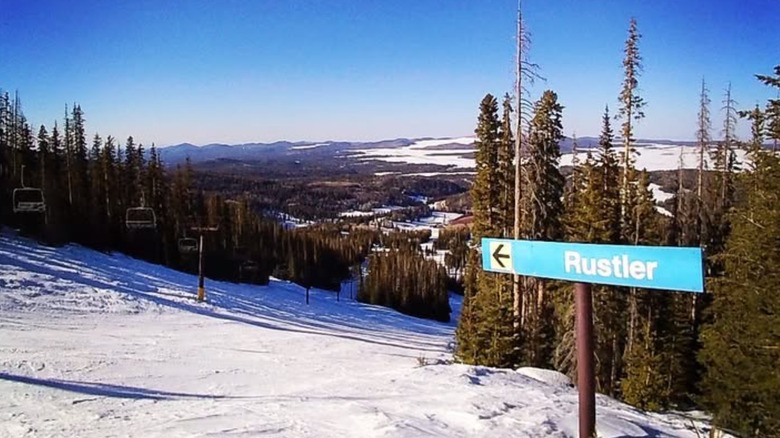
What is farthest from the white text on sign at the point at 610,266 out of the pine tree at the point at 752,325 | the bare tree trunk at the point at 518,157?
the bare tree trunk at the point at 518,157

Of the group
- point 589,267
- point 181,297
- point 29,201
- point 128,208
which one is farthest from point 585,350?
point 128,208

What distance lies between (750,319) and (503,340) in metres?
5.47

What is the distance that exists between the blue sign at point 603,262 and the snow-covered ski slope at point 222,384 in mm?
2040

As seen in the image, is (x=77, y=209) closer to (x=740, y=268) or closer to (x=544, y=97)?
(x=544, y=97)

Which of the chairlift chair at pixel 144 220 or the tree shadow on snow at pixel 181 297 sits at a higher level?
the chairlift chair at pixel 144 220

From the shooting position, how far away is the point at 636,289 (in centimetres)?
1766


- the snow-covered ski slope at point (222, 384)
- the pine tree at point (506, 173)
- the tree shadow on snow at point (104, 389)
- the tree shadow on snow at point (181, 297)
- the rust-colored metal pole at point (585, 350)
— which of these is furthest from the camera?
the tree shadow on snow at point (181, 297)

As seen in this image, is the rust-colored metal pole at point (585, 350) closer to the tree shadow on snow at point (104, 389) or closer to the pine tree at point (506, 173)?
the tree shadow on snow at point (104, 389)

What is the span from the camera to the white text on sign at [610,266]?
155 inches

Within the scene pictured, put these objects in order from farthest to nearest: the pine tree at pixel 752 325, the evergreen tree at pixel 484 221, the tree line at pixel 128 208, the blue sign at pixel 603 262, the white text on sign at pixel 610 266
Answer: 1. the tree line at pixel 128 208
2. the evergreen tree at pixel 484 221
3. the pine tree at pixel 752 325
4. the white text on sign at pixel 610 266
5. the blue sign at pixel 603 262

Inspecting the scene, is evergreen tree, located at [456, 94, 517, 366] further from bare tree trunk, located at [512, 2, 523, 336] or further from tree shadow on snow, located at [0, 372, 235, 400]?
tree shadow on snow, located at [0, 372, 235, 400]

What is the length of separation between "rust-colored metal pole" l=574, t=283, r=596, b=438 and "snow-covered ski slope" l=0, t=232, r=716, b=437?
1.08m

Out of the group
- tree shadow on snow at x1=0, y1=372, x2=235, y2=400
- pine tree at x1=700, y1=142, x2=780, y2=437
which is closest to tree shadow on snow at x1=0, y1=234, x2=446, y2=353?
pine tree at x1=700, y1=142, x2=780, y2=437

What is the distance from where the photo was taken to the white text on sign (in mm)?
3936
